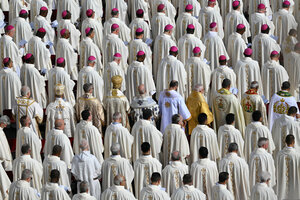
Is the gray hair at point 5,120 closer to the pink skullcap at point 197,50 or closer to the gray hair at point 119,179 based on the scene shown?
the gray hair at point 119,179

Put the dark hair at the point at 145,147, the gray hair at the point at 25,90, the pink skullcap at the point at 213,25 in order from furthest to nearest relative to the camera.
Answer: the pink skullcap at the point at 213,25, the gray hair at the point at 25,90, the dark hair at the point at 145,147

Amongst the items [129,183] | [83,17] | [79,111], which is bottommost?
[129,183]

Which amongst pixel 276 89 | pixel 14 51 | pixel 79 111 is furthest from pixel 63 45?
pixel 276 89

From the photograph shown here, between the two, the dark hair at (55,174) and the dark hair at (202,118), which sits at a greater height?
the dark hair at (202,118)

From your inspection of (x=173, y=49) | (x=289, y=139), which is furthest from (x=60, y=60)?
(x=289, y=139)

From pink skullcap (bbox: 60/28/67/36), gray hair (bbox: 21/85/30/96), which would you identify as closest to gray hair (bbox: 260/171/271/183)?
gray hair (bbox: 21/85/30/96)

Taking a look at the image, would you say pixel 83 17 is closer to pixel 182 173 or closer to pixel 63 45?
pixel 63 45

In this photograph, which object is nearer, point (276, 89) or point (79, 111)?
point (79, 111)

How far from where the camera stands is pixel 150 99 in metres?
22.6

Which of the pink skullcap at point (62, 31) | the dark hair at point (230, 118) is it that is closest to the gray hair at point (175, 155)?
the dark hair at point (230, 118)

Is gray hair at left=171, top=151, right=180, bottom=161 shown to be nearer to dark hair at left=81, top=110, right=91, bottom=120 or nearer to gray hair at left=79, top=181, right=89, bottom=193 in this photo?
gray hair at left=79, top=181, right=89, bottom=193

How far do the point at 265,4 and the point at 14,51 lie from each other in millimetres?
6364

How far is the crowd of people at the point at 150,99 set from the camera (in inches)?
817

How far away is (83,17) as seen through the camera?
27.1 meters
